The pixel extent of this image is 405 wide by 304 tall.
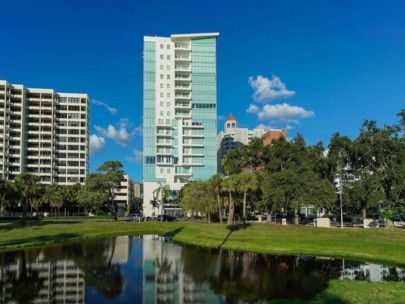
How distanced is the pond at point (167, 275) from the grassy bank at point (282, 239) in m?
3.69

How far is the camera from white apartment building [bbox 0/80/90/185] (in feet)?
561

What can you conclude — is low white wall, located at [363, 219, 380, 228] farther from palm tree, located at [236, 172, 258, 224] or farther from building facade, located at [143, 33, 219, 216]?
building facade, located at [143, 33, 219, 216]

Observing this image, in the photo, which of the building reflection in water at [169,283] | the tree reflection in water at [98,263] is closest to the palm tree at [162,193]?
the tree reflection in water at [98,263]

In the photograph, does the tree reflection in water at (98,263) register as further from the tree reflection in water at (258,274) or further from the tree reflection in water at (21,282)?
the tree reflection in water at (258,274)

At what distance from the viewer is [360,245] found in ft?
164

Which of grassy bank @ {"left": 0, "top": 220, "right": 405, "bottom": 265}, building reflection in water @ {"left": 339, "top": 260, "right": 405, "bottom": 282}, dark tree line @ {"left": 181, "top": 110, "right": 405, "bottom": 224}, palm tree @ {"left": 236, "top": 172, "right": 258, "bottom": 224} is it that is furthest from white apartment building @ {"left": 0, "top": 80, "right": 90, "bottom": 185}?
building reflection in water @ {"left": 339, "top": 260, "right": 405, "bottom": 282}

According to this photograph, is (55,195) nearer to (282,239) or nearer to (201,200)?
(201,200)

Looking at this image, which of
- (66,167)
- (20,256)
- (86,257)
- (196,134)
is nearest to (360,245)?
(86,257)

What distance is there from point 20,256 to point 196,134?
107 m

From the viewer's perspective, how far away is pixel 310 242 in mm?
53750

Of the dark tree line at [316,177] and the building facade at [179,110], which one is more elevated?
the building facade at [179,110]

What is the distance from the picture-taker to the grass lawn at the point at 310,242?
2673cm

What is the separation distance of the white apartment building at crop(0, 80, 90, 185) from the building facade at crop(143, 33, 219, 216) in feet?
171

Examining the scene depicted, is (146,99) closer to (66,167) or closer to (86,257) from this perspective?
(66,167)
